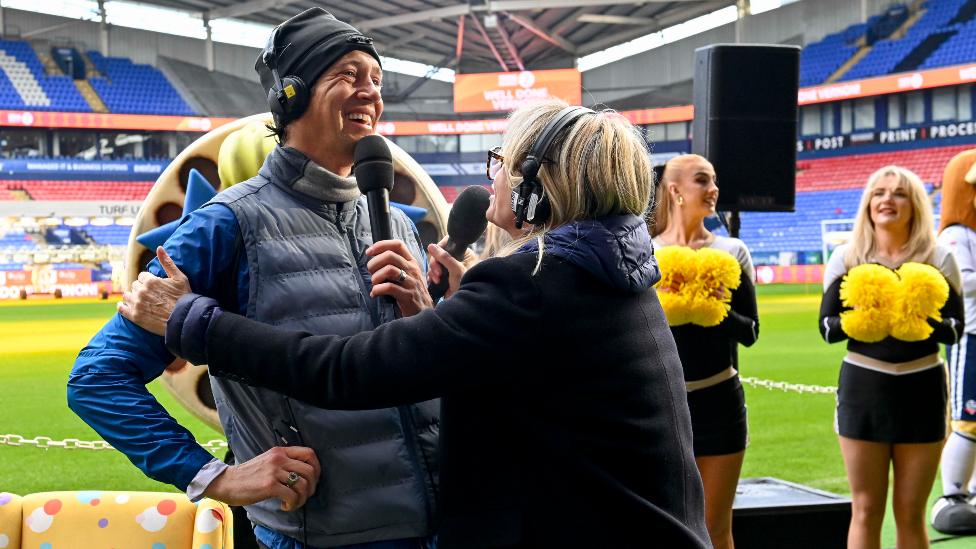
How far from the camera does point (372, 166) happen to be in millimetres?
1665

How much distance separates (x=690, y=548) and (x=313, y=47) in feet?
3.45

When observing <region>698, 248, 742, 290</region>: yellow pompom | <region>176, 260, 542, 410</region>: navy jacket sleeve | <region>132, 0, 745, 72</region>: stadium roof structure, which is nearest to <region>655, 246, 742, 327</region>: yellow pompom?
<region>698, 248, 742, 290</region>: yellow pompom

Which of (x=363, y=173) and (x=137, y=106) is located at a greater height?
(x=137, y=106)

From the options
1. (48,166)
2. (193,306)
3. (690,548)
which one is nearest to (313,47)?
(193,306)

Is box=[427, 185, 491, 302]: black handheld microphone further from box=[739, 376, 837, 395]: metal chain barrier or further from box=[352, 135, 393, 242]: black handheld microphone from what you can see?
box=[739, 376, 837, 395]: metal chain barrier

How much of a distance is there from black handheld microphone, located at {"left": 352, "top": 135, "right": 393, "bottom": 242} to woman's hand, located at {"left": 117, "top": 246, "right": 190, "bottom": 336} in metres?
0.33

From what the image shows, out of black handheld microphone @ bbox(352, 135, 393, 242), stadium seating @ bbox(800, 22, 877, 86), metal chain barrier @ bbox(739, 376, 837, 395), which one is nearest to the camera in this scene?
black handheld microphone @ bbox(352, 135, 393, 242)

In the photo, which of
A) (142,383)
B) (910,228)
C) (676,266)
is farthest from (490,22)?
A: (142,383)

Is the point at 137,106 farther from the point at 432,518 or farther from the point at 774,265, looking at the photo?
the point at 432,518

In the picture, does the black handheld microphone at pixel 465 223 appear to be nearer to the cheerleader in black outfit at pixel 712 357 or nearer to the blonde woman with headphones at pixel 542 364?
the blonde woman with headphones at pixel 542 364

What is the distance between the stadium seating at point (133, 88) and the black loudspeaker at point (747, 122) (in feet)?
110

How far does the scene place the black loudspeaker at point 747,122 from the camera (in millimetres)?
5043

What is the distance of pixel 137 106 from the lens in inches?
1403

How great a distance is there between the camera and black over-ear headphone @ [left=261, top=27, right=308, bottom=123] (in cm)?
173
